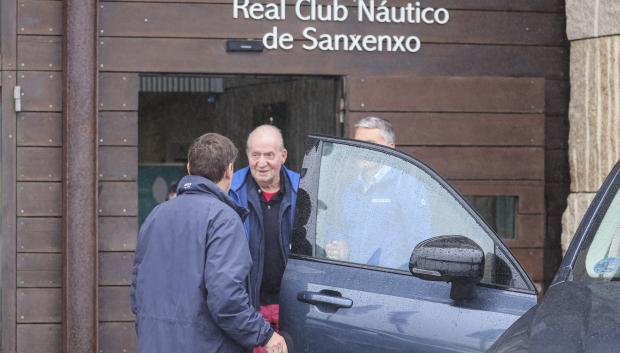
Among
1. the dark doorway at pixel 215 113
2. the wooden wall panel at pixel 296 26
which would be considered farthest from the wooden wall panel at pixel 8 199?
the dark doorway at pixel 215 113

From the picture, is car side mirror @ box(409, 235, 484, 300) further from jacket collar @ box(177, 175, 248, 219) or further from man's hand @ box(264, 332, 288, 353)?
jacket collar @ box(177, 175, 248, 219)

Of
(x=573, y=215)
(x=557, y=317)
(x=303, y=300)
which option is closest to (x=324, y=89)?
(x=573, y=215)

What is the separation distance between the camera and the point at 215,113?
891 cm

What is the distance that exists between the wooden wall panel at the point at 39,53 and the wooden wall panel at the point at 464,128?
1909 mm

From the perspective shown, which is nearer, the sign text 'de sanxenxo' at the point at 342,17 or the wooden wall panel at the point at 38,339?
the wooden wall panel at the point at 38,339

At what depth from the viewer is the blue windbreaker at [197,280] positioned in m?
4.80

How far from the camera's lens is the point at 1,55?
769 centimetres

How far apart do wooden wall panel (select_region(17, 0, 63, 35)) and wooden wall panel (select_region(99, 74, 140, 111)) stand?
0.43 m

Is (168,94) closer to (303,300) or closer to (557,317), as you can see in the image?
(303,300)

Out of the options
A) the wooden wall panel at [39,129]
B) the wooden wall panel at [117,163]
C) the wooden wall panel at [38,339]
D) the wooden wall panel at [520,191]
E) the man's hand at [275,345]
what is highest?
the wooden wall panel at [39,129]

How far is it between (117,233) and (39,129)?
2.68ft

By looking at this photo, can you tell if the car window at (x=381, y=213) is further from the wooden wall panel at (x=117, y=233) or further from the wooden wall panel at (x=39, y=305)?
the wooden wall panel at (x=39, y=305)

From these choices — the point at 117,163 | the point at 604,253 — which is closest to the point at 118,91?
the point at 117,163

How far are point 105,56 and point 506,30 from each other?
8.76 ft
